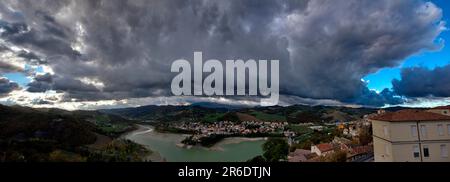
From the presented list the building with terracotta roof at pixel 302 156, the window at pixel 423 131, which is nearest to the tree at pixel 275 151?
the building with terracotta roof at pixel 302 156

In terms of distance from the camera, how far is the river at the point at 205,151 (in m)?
29.9

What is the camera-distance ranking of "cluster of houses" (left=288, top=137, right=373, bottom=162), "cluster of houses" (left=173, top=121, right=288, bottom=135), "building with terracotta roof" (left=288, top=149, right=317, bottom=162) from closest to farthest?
"cluster of houses" (left=288, top=137, right=373, bottom=162) → "building with terracotta roof" (left=288, top=149, right=317, bottom=162) → "cluster of houses" (left=173, top=121, right=288, bottom=135)

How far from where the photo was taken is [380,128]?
8.80m

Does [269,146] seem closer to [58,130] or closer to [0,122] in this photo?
[58,130]

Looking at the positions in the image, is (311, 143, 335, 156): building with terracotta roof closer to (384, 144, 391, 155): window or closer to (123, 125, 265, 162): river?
(123, 125, 265, 162): river

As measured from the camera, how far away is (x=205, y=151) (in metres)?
37.5

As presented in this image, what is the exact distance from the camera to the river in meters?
A: 29.9

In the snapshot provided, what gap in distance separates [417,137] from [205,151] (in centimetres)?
3114

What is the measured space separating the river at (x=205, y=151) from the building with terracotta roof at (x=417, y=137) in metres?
20.7

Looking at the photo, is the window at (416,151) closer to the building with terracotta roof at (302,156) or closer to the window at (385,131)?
the window at (385,131)

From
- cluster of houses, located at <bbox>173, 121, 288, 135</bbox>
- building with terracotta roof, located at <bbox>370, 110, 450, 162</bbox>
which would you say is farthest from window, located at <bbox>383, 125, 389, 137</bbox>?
cluster of houses, located at <bbox>173, 121, 288, 135</bbox>

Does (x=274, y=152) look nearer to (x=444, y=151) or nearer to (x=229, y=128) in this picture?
(x=444, y=151)

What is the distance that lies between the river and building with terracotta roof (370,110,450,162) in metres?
20.7
